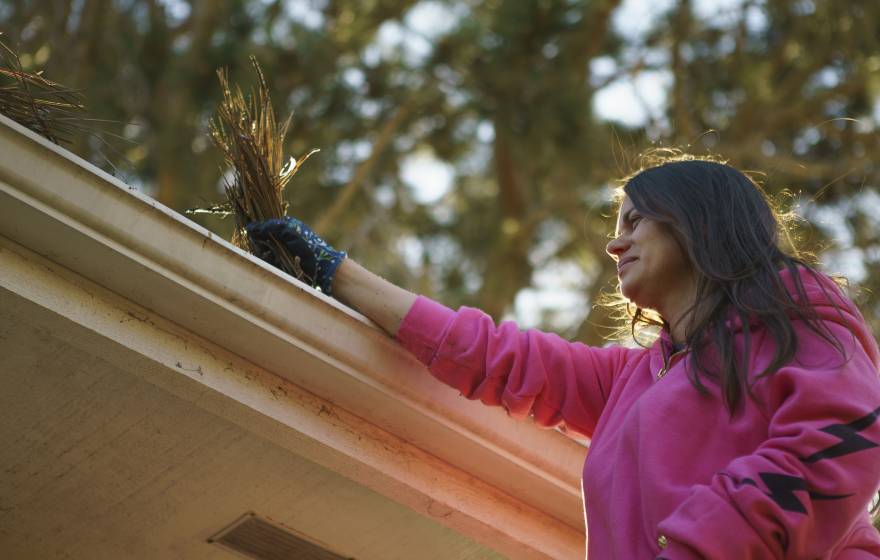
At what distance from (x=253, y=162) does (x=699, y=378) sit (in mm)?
1111

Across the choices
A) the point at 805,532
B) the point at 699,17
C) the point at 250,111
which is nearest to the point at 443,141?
the point at 699,17

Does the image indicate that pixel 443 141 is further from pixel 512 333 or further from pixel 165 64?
pixel 512 333

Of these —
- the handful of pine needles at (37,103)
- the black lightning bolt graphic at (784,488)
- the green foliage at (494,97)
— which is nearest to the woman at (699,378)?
the black lightning bolt graphic at (784,488)

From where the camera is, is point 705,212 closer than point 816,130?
Yes

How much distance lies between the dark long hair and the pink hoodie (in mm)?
24

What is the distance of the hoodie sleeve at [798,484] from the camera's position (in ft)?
6.72

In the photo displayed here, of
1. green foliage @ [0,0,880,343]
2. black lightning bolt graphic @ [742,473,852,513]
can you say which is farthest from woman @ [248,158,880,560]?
green foliage @ [0,0,880,343]

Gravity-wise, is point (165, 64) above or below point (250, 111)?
above

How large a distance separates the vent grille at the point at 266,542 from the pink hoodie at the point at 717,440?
538 millimetres

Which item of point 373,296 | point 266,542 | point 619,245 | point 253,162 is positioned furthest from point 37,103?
point 619,245

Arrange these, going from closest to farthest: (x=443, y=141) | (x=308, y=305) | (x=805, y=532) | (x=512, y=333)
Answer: (x=805, y=532) < (x=308, y=305) < (x=512, y=333) < (x=443, y=141)

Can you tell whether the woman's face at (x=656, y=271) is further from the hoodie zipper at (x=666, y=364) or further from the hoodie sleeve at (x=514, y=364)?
the hoodie sleeve at (x=514, y=364)

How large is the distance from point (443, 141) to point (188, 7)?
2.31 metres

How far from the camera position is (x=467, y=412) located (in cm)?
272
